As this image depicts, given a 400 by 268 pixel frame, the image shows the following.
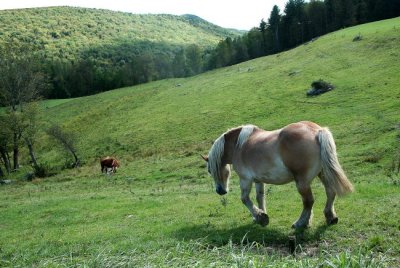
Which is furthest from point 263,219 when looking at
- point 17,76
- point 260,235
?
point 17,76

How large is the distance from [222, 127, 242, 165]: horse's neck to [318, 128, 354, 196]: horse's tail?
9.09 ft

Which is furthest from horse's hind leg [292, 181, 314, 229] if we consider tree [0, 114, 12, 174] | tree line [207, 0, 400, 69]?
tree line [207, 0, 400, 69]

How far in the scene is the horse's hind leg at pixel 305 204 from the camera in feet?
30.0

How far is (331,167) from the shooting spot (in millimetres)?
8773

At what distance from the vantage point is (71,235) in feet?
42.9

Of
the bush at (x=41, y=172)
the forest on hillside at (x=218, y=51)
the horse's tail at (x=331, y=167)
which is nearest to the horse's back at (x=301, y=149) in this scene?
the horse's tail at (x=331, y=167)

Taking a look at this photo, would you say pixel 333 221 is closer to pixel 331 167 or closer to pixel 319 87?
pixel 331 167

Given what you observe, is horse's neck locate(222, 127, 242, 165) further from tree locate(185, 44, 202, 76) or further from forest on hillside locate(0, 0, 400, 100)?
tree locate(185, 44, 202, 76)

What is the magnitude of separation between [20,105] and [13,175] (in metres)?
8.73

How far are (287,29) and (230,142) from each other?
289ft

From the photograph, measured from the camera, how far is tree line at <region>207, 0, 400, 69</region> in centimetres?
8862

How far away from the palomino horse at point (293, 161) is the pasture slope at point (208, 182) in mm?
674

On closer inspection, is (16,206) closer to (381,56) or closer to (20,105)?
(20,105)

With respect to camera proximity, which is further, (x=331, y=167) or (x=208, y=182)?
(x=208, y=182)
